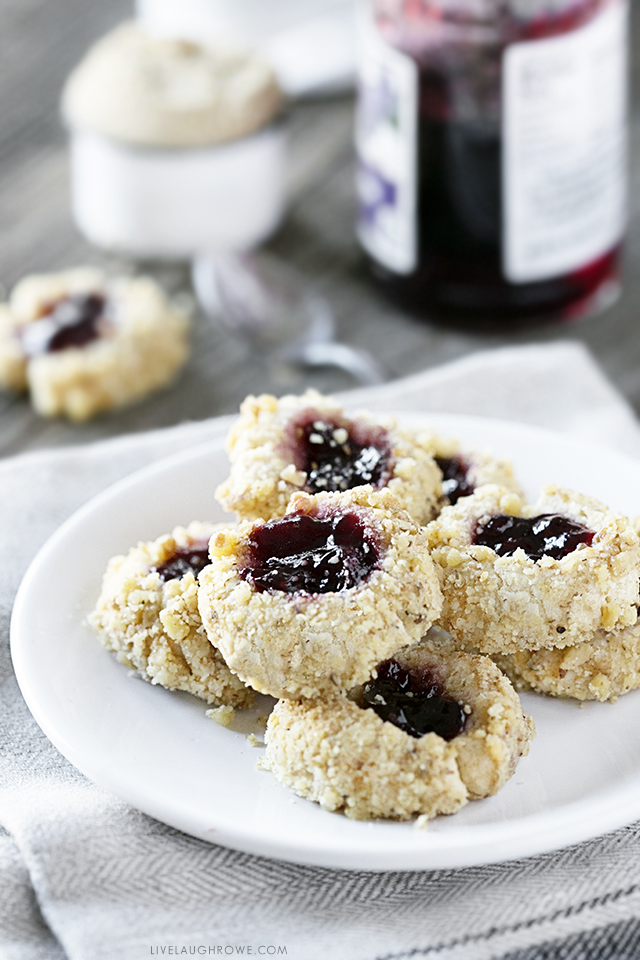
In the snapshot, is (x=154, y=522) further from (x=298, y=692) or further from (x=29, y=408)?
(x=29, y=408)

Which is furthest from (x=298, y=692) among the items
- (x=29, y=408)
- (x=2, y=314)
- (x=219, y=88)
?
(x=219, y=88)

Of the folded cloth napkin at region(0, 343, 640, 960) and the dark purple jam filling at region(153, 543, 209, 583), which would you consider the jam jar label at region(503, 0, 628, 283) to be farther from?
the folded cloth napkin at region(0, 343, 640, 960)

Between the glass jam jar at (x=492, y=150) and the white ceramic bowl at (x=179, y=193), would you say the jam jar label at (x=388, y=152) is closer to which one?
the glass jam jar at (x=492, y=150)

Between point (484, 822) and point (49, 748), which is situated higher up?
point (484, 822)

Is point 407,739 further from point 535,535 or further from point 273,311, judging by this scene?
point 273,311

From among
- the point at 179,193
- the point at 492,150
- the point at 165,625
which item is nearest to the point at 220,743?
the point at 165,625

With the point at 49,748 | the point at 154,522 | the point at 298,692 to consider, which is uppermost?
the point at 298,692
